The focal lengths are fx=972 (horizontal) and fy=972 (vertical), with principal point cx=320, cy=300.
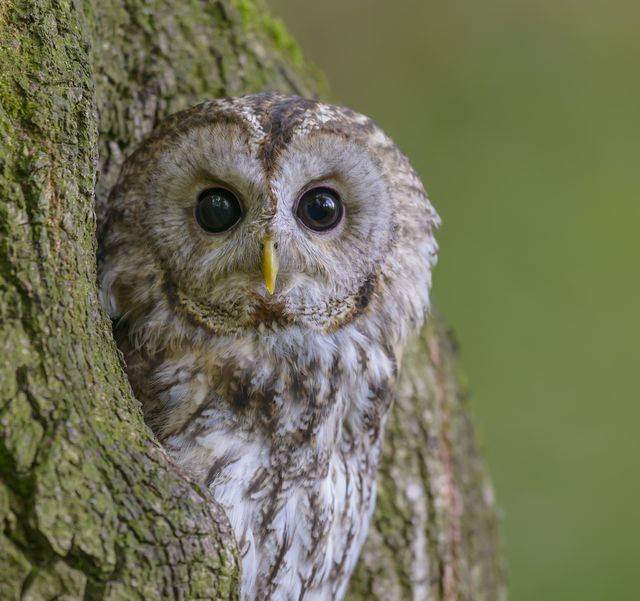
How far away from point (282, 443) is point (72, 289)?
0.65m

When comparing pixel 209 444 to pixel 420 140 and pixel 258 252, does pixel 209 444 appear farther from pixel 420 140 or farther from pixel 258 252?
pixel 420 140

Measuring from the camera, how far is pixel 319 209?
6.92 ft

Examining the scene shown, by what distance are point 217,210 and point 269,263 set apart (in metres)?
0.20

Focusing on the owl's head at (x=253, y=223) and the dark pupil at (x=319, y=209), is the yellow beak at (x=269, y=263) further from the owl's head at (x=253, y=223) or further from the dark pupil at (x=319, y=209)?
the dark pupil at (x=319, y=209)

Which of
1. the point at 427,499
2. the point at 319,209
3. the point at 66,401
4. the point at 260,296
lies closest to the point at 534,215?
the point at 427,499

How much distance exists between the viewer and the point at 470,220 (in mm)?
5453

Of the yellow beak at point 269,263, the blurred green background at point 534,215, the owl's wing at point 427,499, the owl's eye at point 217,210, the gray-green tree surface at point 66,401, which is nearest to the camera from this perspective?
the gray-green tree surface at point 66,401

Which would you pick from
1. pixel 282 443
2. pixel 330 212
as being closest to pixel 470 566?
pixel 282 443

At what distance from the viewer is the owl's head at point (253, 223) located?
2004mm

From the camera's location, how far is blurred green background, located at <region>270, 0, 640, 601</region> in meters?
4.96

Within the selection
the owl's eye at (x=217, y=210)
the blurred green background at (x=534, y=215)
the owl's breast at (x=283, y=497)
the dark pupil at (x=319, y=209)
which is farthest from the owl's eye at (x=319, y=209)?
the blurred green background at (x=534, y=215)

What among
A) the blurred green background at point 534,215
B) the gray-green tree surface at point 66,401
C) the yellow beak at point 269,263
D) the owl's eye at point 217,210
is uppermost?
the blurred green background at point 534,215

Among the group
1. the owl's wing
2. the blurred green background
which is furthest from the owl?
the blurred green background

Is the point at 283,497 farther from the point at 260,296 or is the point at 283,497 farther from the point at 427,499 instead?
the point at 427,499
